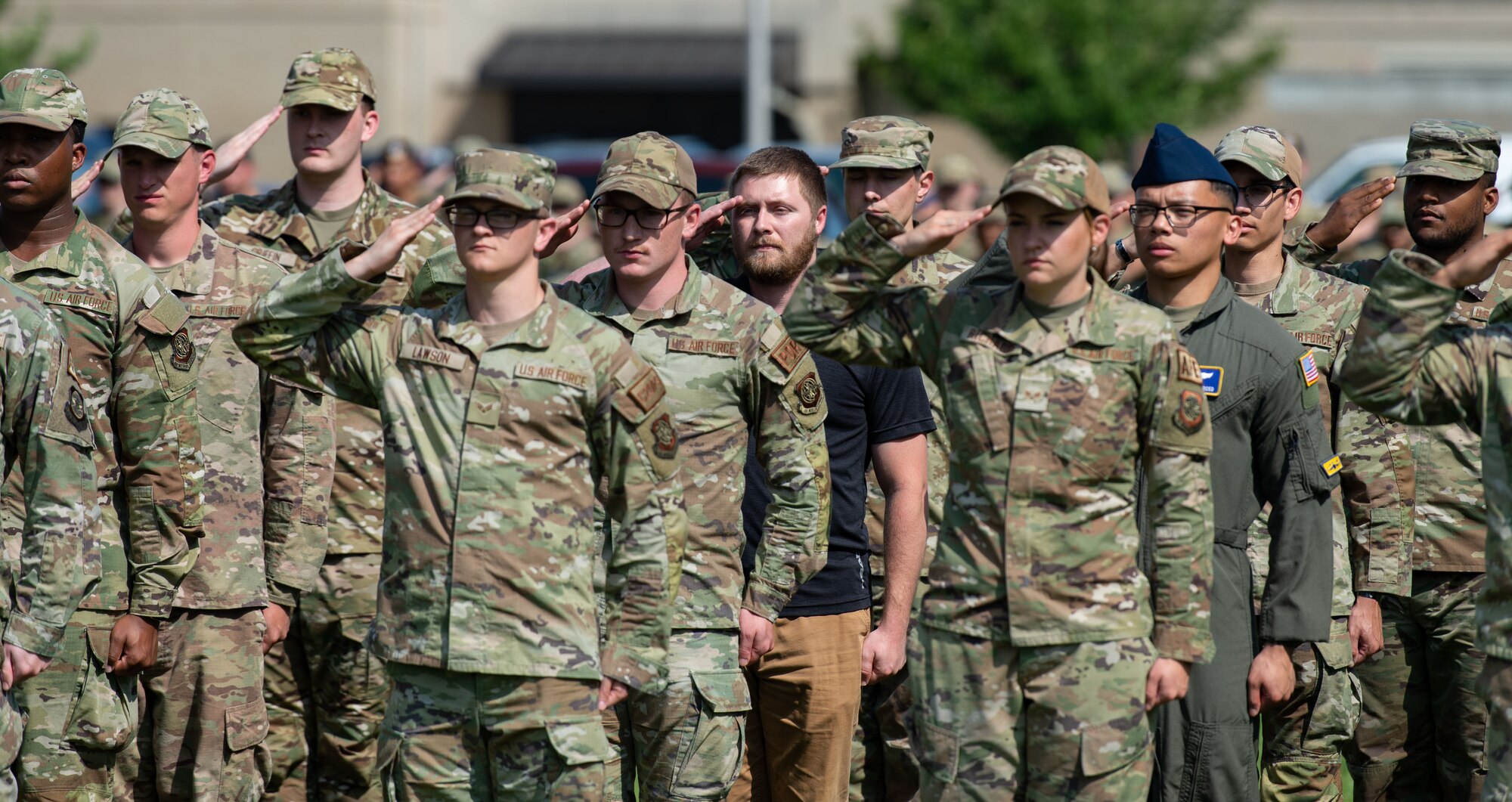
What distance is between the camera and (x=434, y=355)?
4.67m

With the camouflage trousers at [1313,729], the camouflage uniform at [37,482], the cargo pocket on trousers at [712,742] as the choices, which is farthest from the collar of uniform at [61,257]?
the camouflage trousers at [1313,729]

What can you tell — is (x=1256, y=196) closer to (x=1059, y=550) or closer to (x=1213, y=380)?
(x=1213, y=380)

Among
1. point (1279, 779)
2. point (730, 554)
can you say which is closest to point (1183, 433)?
point (730, 554)

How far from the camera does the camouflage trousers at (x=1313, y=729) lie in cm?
582

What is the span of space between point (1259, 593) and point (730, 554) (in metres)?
1.63

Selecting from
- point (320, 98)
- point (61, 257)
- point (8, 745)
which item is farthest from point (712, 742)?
point (320, 98)

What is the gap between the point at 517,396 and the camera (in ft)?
15.1

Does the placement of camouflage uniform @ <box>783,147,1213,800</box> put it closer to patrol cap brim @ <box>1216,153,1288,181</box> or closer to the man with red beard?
the man with red beard

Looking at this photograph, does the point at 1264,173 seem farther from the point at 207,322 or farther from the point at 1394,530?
the point at 207,322

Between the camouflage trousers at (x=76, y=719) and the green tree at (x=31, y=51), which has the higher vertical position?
the green tree at (x=31, y=51)

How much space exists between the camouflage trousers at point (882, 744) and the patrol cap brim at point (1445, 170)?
232 centimetres

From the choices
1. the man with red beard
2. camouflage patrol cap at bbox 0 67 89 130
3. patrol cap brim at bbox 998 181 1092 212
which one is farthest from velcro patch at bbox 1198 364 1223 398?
camouflage patrol cap at bbox 0 67 89 130

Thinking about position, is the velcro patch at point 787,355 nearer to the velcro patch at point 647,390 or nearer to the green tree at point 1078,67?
the velcro patch at point 647,390

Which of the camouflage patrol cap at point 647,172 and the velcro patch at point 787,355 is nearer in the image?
the camouflage patrol cap at point 647,172
